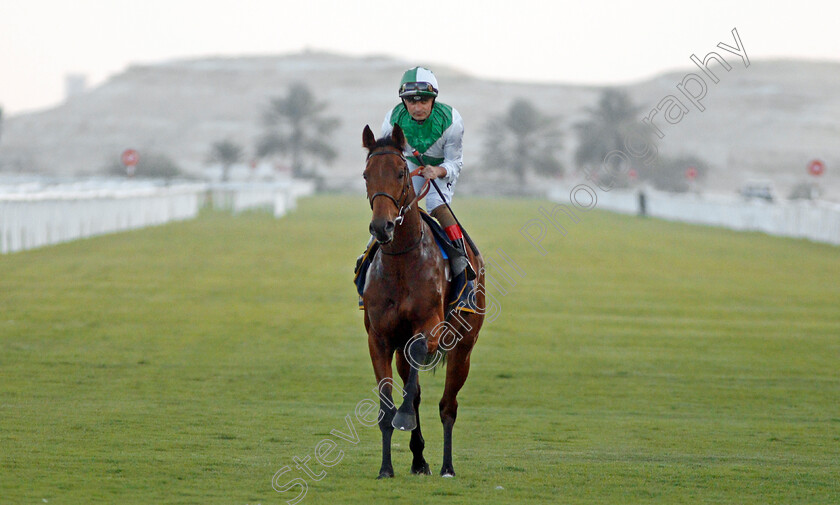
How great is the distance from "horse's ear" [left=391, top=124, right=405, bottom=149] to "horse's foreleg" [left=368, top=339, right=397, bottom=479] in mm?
1233

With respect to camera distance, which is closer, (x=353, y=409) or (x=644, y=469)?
(x=644, y=469)

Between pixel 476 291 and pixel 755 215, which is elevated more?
pixel 476 291

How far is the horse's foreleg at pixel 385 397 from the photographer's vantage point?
7211 millimetres

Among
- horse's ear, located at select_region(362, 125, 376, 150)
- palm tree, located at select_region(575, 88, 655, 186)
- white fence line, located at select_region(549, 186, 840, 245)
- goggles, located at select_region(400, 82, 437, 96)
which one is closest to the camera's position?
horse's ear, located at select_region(362, 125, 376, 150)

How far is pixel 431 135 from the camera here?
7.91m

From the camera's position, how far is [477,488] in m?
7.02

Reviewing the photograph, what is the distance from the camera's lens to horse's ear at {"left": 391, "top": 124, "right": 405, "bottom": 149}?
23.3 ft

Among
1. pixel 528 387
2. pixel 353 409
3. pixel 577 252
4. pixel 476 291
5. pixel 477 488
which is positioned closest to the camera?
pixel 477 488

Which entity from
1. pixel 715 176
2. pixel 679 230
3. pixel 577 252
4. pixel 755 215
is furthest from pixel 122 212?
pixel 715 176

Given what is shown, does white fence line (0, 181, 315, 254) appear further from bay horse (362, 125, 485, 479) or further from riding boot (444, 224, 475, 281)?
bay horse (362, 125, 485, 479)

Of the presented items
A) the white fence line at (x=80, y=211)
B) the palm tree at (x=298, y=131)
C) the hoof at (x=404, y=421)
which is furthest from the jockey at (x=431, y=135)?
the palm tree at (x=298, y=131)

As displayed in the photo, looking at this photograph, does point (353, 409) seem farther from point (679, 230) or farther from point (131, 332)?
point (679, 230)

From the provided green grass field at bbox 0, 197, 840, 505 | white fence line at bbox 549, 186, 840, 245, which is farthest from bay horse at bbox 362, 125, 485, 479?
white fence line at bbox 549, 186, 840, 245

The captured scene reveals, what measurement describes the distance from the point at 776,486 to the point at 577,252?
23892 mm
